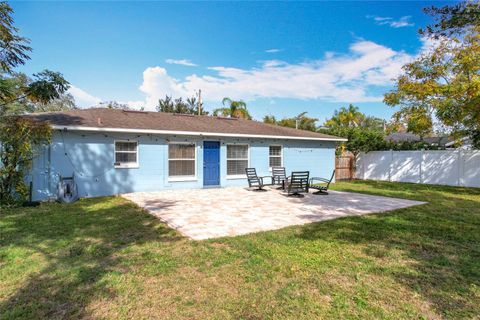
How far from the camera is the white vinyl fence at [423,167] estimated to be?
14.5 m

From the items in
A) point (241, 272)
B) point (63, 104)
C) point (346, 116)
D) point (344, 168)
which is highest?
point (63, 104)

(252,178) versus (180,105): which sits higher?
(180,105)

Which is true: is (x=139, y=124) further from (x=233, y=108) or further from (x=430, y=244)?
(x=233, y=108)

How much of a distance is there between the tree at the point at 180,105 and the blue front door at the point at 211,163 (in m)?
18.9

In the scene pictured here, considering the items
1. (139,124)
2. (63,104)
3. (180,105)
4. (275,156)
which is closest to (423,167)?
(275,156)

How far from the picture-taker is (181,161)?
41.1ft

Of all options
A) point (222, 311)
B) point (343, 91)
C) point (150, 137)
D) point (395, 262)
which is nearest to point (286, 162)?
point (150, 137)

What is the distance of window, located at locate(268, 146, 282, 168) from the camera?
48.7 feet

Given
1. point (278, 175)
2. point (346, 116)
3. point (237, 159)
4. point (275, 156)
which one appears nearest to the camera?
point (237, 159)

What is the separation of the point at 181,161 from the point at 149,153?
4.89 feet

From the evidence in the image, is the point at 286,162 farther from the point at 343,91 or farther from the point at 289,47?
the point at 343,91

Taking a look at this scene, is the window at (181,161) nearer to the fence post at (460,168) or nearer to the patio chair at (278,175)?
the patio chair at (278,175)

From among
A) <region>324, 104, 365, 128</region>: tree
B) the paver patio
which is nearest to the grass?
the paver patio

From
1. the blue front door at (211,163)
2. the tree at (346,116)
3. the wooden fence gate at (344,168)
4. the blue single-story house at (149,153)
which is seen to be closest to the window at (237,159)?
the blue single-story house at (149,153)
